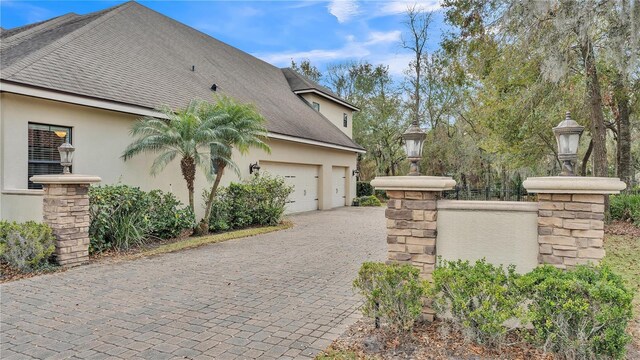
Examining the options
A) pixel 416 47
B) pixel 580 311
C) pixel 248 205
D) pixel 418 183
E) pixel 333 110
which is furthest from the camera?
pixel 416 47

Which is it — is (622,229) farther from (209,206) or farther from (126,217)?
(126,217)

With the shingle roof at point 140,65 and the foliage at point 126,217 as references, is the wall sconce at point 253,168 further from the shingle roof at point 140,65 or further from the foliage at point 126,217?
the foliage at point 126,217

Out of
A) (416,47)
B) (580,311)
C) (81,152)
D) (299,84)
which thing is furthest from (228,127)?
(416,47)

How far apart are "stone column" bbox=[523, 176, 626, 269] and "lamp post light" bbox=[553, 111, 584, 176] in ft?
1.15

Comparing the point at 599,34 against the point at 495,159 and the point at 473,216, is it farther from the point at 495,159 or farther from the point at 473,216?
the point at 495,159

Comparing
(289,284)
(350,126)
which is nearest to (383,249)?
(289,284)

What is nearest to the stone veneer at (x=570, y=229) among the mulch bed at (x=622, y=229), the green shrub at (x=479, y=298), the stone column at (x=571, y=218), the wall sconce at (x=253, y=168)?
the stone column at (x=571, y=218)

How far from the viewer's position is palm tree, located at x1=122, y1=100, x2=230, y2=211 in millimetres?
9188

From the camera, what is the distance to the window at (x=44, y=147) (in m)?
8.09

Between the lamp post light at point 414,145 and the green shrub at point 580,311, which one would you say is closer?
the green shrub at point 580,311

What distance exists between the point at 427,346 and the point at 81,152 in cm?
850

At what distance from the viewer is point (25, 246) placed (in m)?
6.29

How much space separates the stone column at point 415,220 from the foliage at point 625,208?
1143 centimetres

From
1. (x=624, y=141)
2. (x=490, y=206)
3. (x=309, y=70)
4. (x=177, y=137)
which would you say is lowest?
(x=490, y=206)
